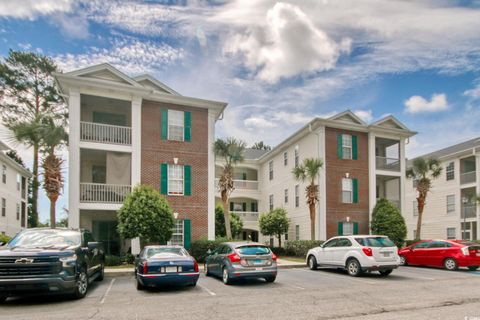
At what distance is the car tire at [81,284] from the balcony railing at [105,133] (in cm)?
1061

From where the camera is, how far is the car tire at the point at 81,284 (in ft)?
31.8

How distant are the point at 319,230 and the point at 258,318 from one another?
17.6 metres

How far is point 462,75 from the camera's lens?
65.7 ft

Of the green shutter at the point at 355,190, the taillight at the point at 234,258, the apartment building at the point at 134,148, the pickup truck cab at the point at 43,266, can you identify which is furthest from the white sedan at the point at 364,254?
the green shutter at the point at 355,190

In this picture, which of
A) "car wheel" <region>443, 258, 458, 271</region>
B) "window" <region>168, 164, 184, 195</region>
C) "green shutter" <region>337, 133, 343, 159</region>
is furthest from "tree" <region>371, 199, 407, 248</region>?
"window" <region>168, 164, 184, 195</region>

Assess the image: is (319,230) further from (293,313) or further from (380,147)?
(293,313)

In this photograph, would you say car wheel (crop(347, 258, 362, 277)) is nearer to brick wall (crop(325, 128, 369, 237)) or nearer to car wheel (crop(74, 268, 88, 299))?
car wheel (crop(74, 268, 88, 299))

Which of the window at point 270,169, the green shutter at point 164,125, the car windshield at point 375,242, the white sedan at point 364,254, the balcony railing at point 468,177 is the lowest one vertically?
the white sedan at point 364,254

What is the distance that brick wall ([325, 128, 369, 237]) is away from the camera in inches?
982

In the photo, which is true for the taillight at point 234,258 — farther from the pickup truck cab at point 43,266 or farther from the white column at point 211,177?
the white column at point 211,177

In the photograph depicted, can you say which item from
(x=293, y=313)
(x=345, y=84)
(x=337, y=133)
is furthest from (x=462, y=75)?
(x=293, y=313)

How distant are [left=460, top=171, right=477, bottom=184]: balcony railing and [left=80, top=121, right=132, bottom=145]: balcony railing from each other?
27146 millimetres

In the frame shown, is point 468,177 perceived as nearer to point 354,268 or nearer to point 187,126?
point 354,268

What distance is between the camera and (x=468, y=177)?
30766 millimetres
